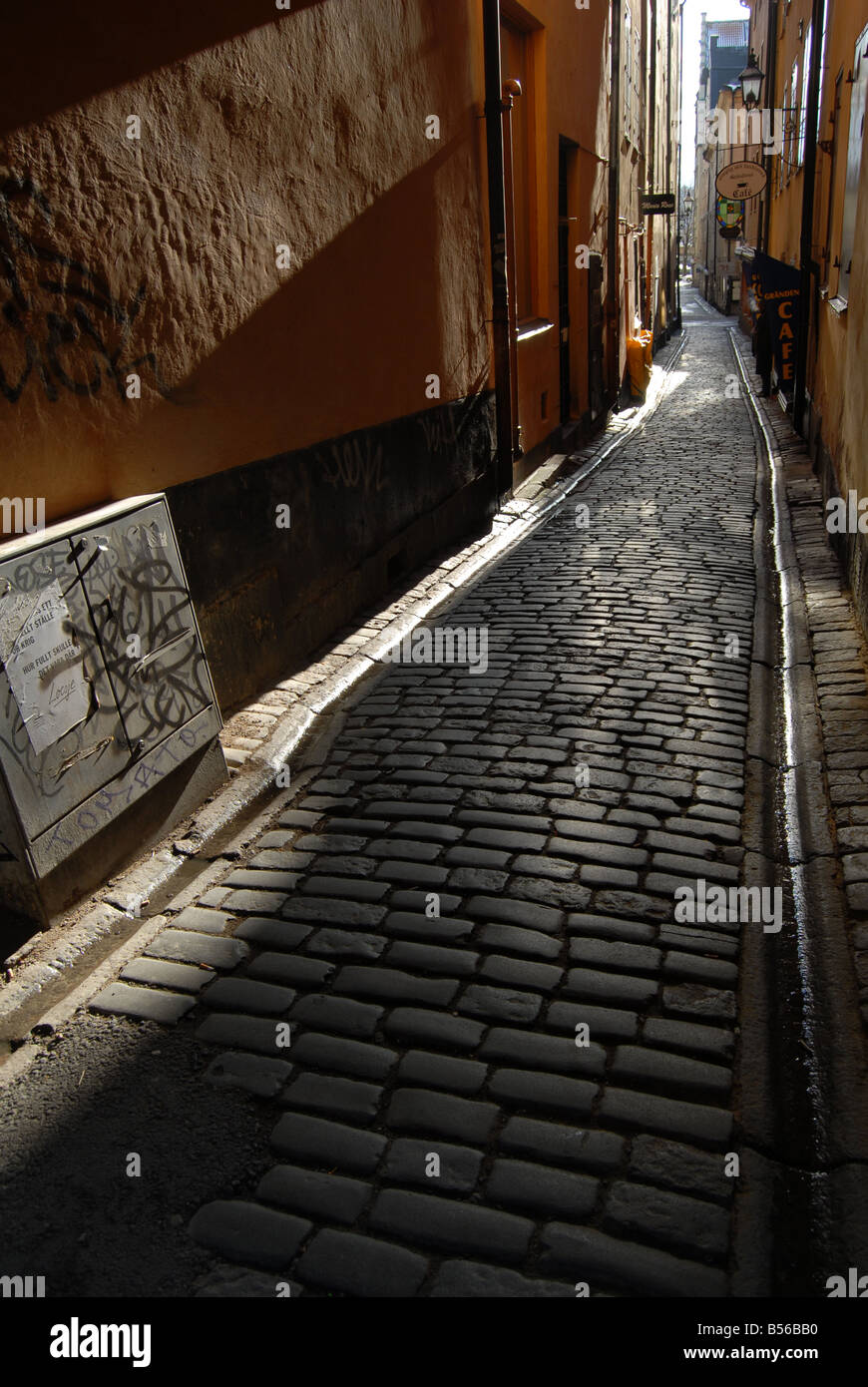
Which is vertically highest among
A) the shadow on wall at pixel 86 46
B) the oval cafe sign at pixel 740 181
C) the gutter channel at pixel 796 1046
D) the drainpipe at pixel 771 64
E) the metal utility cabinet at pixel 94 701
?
the drainpipe at pixel 771 64

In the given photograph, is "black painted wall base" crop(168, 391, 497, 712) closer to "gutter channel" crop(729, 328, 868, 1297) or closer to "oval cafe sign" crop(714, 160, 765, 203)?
"gutter channel" crop(729, 328, 868, 1297)

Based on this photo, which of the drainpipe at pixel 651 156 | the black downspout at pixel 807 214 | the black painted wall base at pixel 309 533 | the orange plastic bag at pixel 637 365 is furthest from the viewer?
the drainpipe at pixel 651 156

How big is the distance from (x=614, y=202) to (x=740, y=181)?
9.57 ft

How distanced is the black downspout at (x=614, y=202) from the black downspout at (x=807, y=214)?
15.0 ft

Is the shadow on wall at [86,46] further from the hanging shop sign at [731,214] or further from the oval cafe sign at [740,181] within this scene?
the hanging shop sign at [731,214]

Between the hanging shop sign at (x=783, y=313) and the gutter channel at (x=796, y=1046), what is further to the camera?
the hanging shop sign at (x=783, y=313)

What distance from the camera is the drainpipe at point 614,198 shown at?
1652 centimetres

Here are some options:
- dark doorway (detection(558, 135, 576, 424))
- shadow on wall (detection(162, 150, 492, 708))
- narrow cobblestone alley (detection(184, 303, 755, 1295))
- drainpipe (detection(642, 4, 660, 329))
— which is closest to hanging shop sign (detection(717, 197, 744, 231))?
drainpipe (detection(642, 4, 660, 329))

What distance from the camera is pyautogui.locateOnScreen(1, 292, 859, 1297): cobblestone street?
2547 mm

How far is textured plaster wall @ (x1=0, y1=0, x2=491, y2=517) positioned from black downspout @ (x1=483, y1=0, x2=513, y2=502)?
3.45ft

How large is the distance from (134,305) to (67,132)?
28.8 inches

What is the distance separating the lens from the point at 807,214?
41.7 ft

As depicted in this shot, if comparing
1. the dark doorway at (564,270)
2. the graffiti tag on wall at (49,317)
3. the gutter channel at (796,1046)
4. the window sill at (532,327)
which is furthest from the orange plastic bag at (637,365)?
the graffiti tag on wall at (49,317)
